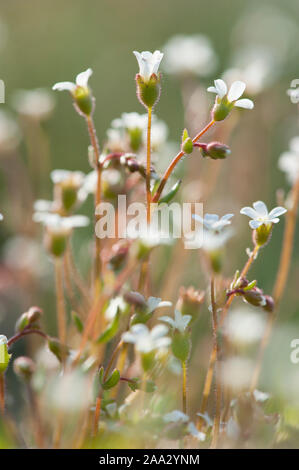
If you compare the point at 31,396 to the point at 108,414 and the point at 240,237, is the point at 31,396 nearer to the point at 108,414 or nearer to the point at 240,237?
the point at 108,414

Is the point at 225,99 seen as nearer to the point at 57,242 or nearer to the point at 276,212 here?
the point at 276,212

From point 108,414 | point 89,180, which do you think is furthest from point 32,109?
point 108,414

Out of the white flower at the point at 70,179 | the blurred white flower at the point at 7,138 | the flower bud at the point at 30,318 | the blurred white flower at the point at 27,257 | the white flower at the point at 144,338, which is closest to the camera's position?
the white flower at the point at 144,338

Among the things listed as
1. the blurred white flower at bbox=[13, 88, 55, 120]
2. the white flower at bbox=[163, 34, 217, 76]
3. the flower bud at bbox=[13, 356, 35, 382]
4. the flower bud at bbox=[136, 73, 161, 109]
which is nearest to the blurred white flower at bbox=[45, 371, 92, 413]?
the flower bud at bbox=[13, 356, 35, 382]

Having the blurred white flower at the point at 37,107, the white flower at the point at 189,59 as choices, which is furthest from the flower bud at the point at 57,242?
the white flower at the point at 189,59

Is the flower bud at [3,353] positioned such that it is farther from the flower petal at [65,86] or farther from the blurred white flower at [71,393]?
the flower petal at [65,86]

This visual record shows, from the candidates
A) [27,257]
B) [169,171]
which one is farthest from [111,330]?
[27,257]
